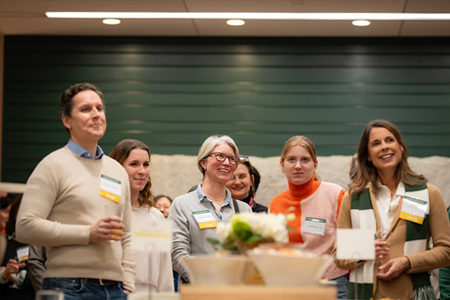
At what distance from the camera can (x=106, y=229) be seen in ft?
7.59

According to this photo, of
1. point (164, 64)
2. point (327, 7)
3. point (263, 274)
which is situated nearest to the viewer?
point (263, 274)

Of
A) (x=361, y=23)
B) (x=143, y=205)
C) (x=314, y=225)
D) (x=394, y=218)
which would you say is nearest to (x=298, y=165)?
(x=314, y=225)

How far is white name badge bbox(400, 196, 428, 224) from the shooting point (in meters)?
2.89

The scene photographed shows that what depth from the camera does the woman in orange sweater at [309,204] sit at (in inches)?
131

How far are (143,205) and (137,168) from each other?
0.79 ft

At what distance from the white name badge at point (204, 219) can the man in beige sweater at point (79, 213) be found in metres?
0.70

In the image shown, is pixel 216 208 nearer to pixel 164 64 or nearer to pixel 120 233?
pixel 120 233

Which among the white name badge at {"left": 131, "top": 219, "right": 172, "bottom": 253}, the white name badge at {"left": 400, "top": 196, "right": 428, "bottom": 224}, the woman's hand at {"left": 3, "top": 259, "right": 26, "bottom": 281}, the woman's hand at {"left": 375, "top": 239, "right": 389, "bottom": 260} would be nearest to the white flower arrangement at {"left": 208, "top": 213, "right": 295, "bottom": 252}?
the white name badge at {"left": 131, "top": 219, "right": 172, "bottom": 253}

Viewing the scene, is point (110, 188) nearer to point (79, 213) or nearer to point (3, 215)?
point (79, 213)

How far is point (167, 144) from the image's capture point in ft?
19.9

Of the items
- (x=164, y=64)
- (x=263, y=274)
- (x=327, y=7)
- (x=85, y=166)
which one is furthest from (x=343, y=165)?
(x=263, y=274)

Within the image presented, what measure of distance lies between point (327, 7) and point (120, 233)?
143 inches

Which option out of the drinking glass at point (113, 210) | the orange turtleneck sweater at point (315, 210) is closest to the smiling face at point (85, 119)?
the drinking glass at point (113, 210)

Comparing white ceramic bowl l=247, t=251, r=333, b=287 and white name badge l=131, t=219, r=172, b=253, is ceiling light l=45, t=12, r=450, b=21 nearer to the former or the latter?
white name badge l=131, t=219, r=172, b=253
